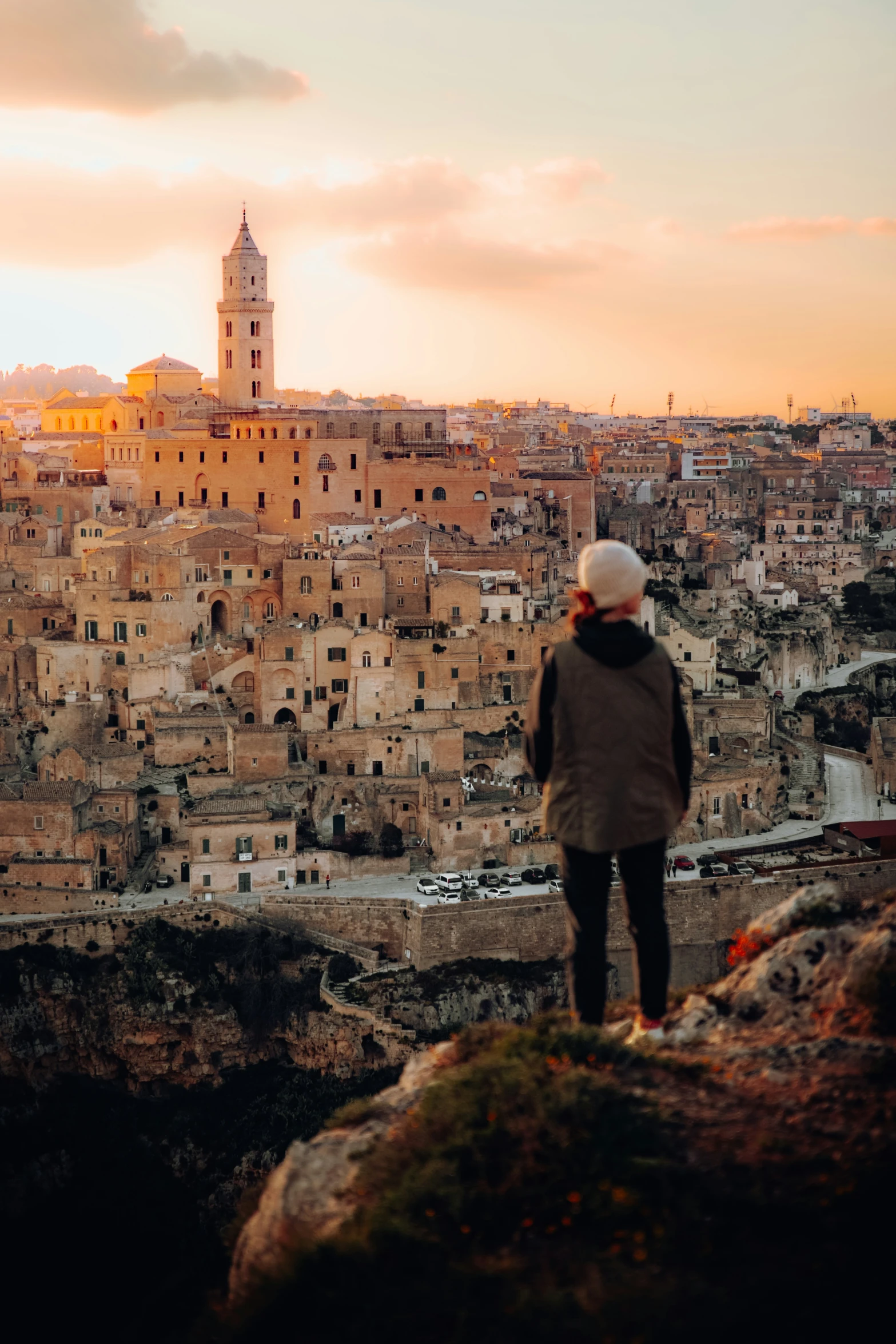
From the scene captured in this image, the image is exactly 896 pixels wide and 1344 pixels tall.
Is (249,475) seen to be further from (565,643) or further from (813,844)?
(565,643)

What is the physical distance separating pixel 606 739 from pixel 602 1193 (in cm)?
158

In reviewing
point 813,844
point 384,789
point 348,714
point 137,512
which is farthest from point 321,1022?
point 137,512

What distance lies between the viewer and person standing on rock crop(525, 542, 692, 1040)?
5770 mm

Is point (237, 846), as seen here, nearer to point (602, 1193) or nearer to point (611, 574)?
point (602, 1193)

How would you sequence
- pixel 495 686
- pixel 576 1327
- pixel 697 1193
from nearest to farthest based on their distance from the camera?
pixel 576 1327 → pixel 697 1193 → pixel 495 686

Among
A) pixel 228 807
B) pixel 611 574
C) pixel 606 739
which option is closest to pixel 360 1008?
pixel 228 807

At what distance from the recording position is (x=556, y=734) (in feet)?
19.1

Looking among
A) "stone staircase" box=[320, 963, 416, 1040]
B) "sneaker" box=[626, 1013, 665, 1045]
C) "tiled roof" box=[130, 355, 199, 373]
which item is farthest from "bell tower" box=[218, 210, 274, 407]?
"sneaker" box=[626, 1013, 665, 1045]

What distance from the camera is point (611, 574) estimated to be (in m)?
5.70

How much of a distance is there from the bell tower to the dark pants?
38.5 meters

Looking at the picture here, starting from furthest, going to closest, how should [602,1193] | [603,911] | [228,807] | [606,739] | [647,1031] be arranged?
[228,807] → [647,1031] → [603,911] → [606,739] → [602,1193]

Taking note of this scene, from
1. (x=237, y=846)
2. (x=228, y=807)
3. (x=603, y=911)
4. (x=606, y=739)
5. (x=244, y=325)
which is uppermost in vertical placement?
(x=244, y=325)

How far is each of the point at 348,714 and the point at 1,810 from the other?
608cm

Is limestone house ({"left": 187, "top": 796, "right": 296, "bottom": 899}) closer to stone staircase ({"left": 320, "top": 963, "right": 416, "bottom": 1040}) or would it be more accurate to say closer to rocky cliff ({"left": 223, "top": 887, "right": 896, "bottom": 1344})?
stone staircase ({"left": 320, "top": 963, "right": 416, "bottom": 1040})
